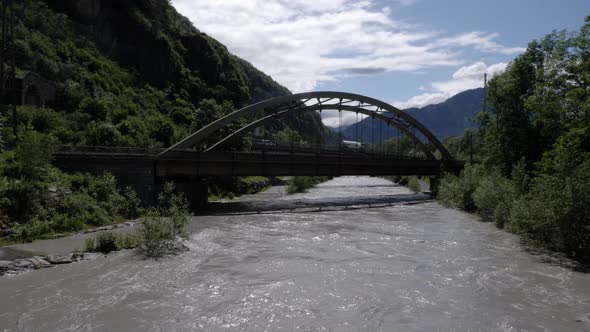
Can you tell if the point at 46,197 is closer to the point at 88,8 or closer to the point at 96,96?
the point at 96,96

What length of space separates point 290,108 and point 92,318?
3891 centimetres

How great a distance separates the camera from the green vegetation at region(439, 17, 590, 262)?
796 inches

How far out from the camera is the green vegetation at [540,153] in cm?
2022

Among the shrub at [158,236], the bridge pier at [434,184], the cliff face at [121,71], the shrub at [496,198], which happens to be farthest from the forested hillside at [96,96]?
the bridge pier at [434,184]

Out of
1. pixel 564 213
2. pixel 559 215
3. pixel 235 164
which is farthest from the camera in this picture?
pixel 235 164

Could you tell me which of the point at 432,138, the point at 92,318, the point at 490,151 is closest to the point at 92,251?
the point at 92,318

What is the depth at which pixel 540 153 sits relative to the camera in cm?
3769

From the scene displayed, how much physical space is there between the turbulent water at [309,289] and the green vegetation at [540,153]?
1922 millimetres

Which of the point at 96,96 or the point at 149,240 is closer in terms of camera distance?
the point at 149,240

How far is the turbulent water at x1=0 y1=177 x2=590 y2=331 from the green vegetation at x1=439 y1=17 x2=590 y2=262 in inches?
75.7

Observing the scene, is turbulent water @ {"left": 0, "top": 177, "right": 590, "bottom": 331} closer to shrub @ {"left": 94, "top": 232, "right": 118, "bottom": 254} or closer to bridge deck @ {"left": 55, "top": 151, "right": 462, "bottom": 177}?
shrub @ {"left": 94, "top": 232, "right": 118, "bottom": 254}

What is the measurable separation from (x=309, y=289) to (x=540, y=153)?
31085mm

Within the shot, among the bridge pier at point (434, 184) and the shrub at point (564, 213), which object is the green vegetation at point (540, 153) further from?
the bridge pier at point (434, 184)

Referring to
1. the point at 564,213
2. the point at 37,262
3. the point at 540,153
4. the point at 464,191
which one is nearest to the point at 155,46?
the point at 464,191
